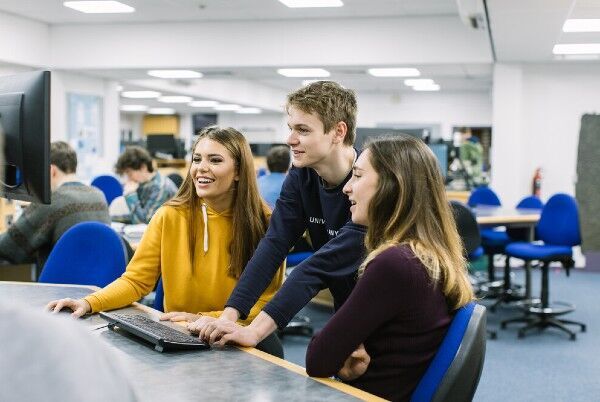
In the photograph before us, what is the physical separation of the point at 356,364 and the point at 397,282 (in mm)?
221

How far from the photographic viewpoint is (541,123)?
28.8ft

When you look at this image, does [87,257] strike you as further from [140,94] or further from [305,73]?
[140,94]

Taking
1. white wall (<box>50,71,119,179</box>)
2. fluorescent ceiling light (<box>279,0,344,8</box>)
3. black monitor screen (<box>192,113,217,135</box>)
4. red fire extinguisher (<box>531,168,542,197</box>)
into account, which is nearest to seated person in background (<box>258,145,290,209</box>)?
fluorescent ceiling light (<box>279,0,344,8</box>)

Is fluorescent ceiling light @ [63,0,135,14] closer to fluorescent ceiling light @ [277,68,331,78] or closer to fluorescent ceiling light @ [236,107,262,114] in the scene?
fluorescent ceiling light @ [277,68,331,78]

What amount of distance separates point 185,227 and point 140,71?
7460mm

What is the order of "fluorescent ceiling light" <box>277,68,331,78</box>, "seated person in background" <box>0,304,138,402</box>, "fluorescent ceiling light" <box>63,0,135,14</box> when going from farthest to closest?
1. "fluorescent ceiling light" <box>277,68,331,78</box>
2. "fluorescent ceiling light" <box>63,0,135,14</box>
3. "seated person in background" <box>0,304,138,402</box>

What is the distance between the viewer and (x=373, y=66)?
28.0 feet

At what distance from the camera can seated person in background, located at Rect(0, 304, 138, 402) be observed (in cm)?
39

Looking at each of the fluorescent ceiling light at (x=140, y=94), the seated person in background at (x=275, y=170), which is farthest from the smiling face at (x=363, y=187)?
the fluorescent ceiling light at (x=140, y=94)

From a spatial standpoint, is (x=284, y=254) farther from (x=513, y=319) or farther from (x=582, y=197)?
(x=513, y=319)

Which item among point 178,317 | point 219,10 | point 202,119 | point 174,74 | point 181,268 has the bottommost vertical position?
point 178,317

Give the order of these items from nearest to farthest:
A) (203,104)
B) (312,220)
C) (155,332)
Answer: (155,332) → (312,220) → (203,104)

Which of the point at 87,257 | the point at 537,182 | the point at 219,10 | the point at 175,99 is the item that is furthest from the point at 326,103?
the point at 175,99

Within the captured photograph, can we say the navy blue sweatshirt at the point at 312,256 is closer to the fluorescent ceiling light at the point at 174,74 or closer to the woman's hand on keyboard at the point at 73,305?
the woman's hand on keyboard at the point at 73,305
